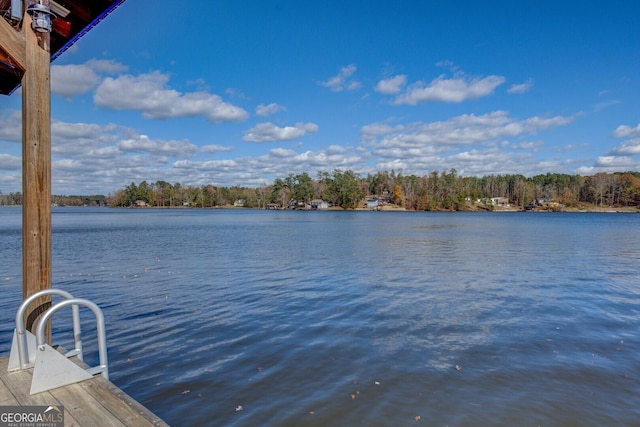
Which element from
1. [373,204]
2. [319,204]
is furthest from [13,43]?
[319,204]

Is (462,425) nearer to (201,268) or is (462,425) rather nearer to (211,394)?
(211,394)

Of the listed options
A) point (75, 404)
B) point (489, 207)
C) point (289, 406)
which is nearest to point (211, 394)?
point (289, 406)

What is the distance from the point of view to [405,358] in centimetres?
778

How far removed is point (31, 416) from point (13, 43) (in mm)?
4224

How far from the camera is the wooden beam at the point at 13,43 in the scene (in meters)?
4.73

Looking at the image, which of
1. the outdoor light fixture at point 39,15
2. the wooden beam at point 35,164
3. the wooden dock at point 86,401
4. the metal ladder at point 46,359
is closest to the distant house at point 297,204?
the wooden beam at point 35,164

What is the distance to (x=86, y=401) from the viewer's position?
3.84 metres

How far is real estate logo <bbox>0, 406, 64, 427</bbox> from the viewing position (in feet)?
11.7

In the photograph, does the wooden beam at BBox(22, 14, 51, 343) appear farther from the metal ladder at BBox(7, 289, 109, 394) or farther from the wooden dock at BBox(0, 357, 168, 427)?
the wooden dock at BBox(0, 357, 168, 427)

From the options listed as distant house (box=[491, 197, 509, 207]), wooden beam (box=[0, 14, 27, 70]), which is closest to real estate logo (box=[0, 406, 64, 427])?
wooden beam (box=[0, 14, 27, 70])

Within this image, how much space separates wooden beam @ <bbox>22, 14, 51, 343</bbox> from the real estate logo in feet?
5.32

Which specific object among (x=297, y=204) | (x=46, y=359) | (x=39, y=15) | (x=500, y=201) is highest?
(x=39, y=15)

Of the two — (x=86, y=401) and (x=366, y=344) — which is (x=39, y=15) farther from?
(x=366, y=344)

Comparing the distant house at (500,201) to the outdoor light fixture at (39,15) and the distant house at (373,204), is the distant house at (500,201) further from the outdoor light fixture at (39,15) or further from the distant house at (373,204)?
the outdoor light fixture at (39,15)
